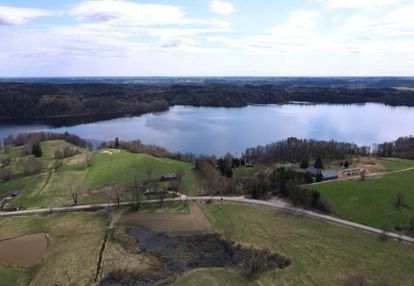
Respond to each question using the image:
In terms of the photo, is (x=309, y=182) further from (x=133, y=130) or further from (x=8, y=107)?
(x=8, y=107)

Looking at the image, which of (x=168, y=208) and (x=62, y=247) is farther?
(x=168, y=208)

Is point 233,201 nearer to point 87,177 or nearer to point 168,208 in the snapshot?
point 168,208

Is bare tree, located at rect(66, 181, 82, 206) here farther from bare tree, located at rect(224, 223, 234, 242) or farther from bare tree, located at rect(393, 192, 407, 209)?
bare tree, located at rect(393, 192, 407, 209)

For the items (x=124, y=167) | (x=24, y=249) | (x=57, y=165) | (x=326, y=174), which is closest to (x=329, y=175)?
(x=326, y=174)

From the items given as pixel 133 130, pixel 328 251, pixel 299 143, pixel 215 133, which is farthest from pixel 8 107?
pixel 328 251

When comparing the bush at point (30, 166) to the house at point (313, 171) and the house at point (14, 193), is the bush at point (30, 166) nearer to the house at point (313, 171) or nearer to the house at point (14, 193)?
the house at point (14, 193)

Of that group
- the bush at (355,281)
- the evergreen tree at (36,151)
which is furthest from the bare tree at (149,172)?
the bush at (355,281)

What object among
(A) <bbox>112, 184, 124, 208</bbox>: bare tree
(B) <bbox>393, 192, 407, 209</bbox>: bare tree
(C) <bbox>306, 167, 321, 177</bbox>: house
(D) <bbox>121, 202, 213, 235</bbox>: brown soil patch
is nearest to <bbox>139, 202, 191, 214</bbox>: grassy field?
(D) <bbox>121, 202, 213, 235</bbox>: brown soil patch
